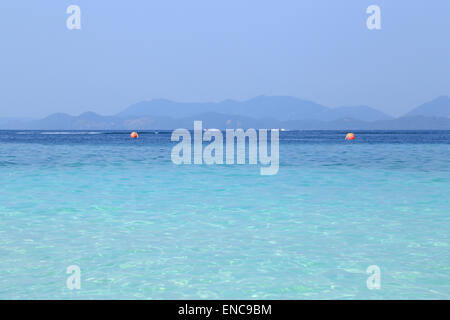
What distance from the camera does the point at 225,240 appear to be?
421 inches

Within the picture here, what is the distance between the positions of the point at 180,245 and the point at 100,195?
857 centimetres

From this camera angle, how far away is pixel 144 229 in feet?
38.9

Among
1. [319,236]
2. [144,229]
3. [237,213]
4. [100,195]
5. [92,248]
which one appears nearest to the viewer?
[92,248]

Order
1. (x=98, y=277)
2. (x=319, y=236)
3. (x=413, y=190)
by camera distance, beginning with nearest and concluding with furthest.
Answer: (x=98, y=277) < (x=319, y=236) < (x=413, y=190)

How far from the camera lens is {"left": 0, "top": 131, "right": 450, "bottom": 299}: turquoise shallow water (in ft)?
25.1

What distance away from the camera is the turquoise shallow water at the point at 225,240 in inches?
302
